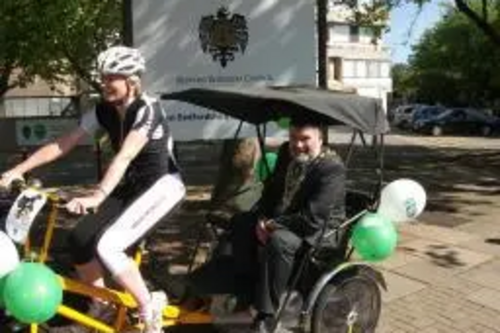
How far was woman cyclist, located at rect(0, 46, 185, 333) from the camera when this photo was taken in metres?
5.36

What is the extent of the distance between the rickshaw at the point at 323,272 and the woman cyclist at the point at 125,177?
19 centimetres

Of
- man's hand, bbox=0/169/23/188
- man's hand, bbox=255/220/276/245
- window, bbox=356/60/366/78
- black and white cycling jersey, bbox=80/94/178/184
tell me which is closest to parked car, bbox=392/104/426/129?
window, bbox=356/60/366/78

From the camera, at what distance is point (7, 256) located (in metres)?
4.89

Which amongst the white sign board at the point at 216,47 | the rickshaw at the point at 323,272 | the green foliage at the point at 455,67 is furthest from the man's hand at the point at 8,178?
the green foliage at the point at 455,67

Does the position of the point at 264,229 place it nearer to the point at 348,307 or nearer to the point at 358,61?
the point at 348,307

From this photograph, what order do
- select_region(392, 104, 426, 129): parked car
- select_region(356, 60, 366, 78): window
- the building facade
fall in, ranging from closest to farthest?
select_region(392, 104, 426, 129): parked car < the building facade < select_region(356, 60, 366, 78): window

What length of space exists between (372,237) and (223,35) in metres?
3.44

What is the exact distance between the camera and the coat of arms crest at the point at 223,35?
8.80 meters

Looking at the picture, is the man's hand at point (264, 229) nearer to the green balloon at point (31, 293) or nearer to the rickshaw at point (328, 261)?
the rickshaw at point (328, 261)

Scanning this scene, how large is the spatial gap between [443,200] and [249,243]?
7.71 metres

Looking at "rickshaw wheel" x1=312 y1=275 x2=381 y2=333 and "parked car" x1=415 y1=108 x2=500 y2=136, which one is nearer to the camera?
"rickshaw wheel" x1=312 y1=275 x2=381 y2=333

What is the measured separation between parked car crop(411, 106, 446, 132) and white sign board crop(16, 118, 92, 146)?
34.8 metres

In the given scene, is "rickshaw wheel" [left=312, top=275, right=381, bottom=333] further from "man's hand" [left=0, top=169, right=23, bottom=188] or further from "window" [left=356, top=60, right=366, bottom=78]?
"window" [left=356, top=60, right=366, bottom=78]

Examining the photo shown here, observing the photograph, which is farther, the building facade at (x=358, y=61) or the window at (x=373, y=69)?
the window at (x=373, y=69)
